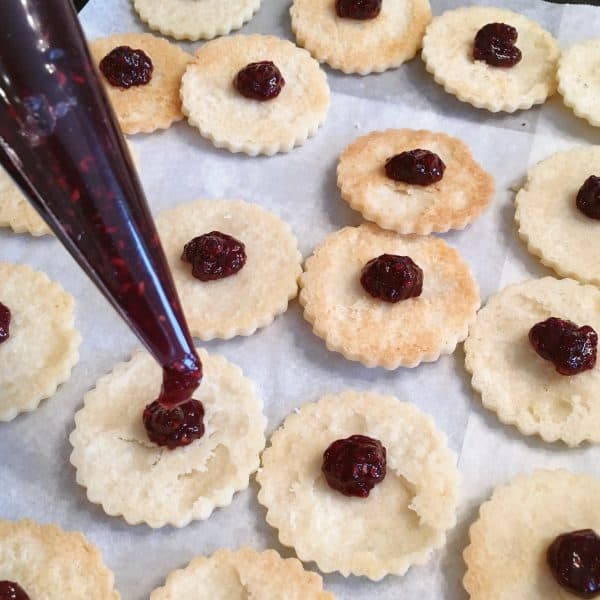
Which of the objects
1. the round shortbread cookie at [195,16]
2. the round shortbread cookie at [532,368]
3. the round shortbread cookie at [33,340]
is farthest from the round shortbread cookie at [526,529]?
the round shortbread cookie at [195,16]

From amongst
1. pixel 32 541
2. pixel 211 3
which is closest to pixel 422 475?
pixel 32 541

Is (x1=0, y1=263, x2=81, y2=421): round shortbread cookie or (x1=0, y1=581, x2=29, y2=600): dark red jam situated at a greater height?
(x1=0, y1=263, x2=81, y2=421): round shortbread cookie

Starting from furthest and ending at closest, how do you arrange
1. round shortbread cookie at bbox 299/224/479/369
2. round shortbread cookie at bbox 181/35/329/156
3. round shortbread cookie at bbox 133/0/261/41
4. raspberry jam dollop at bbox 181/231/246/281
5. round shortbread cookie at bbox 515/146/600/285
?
round shortbread cookie at bbox 133/0/261/41 < round shortbread cookie at bbox 181/35/329/156 < round shortbread cookie at bbox 515/146/600/285 < raspberry jam dollop at bbox 181/231/246/281 < round shortbread cookie at bbox 299/224/479/369

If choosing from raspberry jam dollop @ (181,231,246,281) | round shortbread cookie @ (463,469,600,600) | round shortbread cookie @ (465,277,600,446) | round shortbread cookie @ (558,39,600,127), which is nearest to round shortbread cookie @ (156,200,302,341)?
raspberry jam dollop @ (181,231,246,281)

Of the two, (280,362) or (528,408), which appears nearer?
(528,408)

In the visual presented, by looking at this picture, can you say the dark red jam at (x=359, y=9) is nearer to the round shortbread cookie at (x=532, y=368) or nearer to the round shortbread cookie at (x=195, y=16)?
the round shortbread cookie at (x=195, y=16)

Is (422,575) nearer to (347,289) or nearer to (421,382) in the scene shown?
(421,382)

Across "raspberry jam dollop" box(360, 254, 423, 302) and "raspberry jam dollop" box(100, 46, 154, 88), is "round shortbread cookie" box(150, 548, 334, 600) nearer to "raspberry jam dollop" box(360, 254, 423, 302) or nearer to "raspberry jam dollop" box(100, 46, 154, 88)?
"raspberry jam dollop" box(360, 254, 423, 302)
